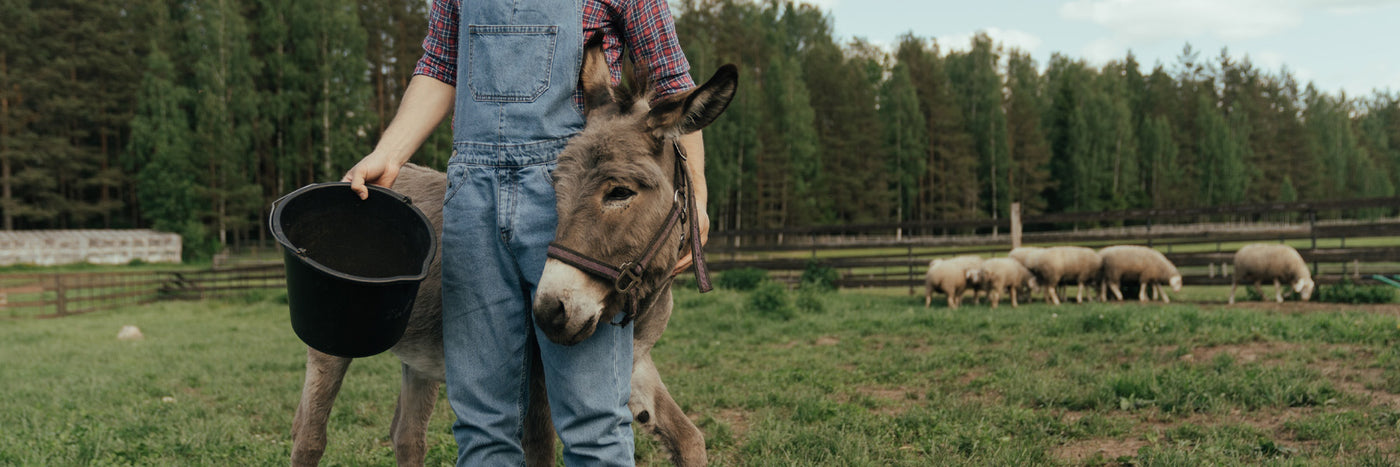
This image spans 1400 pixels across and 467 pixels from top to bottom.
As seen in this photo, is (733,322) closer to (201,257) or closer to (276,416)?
(276,416)

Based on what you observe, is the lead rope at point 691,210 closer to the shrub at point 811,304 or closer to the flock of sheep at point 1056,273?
the shrub at point 811,304

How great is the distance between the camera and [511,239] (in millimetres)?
1829

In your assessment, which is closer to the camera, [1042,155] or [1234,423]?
[1234,423]

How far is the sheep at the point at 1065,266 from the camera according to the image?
12781 mm

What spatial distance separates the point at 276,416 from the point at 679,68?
176 inches

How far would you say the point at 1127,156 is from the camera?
172 feet

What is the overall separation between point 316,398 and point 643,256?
1.50 m

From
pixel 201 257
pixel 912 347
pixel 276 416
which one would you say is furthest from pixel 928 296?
pixel 201 257

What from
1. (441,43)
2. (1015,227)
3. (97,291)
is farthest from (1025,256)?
(97,291)

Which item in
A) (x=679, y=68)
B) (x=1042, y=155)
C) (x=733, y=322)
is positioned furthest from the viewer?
(x=1042, y=155)

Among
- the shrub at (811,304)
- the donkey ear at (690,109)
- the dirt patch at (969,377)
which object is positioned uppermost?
the donkey ear at (690,109)

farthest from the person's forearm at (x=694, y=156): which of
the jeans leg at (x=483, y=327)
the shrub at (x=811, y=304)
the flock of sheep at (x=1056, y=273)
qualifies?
the flock of sheep at (x=1056, y=273)

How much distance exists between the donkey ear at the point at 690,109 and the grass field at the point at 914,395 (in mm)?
2143

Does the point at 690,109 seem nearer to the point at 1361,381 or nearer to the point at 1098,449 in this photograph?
the point at 1098,449
